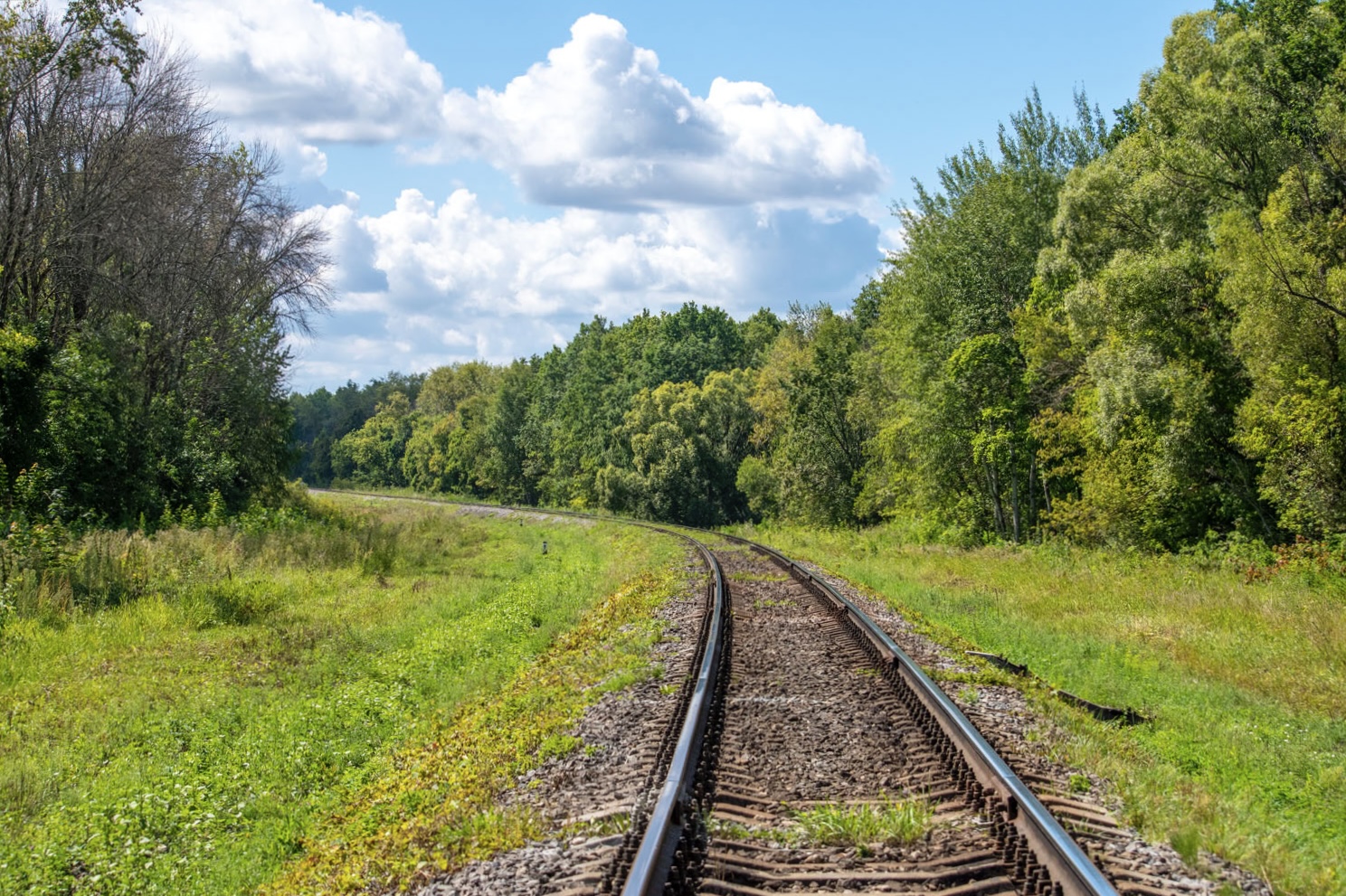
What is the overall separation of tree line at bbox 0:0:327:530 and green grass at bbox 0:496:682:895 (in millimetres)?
3705

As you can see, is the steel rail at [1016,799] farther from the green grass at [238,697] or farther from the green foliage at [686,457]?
the green foliage at [686,457]

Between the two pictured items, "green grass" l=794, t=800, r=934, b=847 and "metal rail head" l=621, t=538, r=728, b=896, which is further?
"green grass" l=794, t=800, r=934, b=847

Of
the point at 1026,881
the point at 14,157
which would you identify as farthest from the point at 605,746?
the point at 14,157

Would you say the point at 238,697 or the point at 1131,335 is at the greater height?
the point at 1131,335

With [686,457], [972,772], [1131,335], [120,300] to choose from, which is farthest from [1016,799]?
[686,457]

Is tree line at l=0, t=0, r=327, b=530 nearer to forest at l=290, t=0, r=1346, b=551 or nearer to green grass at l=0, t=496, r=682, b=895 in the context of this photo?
green grass at l=0, t=496, r=682, b=895

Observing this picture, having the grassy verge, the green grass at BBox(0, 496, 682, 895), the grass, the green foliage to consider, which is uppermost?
the green foliage

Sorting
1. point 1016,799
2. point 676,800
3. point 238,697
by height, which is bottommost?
point 238,697

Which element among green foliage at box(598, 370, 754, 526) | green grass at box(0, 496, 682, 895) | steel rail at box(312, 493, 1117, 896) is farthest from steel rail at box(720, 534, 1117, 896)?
green foliage at box(598, 370, 754, 526)

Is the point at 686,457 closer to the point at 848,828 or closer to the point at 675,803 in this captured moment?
the point at 675,803

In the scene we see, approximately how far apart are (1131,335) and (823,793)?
856 inches

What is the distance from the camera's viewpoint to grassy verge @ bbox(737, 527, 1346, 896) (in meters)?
5.59

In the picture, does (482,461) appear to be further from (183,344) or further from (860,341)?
(183,344)

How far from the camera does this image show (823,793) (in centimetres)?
611
